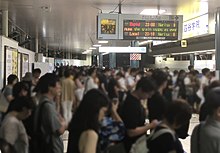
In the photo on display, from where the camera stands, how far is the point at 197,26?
9.45 meters

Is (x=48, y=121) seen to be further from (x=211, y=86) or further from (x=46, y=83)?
(x=211, y=86)

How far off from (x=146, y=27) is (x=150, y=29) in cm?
11

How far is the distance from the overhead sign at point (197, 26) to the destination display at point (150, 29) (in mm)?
1316

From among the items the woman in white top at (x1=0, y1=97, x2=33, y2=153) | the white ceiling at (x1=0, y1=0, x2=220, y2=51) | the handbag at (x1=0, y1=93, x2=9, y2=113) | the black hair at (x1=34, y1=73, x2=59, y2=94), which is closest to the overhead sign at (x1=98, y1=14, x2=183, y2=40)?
the white ceiling at (x1=0, y1=0, x2=220, y2=51)

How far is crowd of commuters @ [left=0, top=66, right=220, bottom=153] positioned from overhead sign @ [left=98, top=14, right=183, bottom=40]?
401cm

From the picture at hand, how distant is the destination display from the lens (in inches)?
310

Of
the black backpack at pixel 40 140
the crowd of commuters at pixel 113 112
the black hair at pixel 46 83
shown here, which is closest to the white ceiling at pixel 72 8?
the crowd of commuters at pixel 113 112

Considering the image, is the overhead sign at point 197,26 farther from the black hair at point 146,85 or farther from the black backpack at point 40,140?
the black backpack at point 40,140

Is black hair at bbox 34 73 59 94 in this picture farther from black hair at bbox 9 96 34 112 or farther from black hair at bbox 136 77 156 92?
black hair at bbox 136 77 156 92

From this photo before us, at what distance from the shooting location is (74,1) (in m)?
8.30

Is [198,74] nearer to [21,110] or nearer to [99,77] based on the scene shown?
[99,77]

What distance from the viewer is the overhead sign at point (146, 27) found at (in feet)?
25.6

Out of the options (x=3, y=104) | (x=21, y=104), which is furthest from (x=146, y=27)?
(x=21, y=104)

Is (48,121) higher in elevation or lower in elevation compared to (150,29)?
lower
